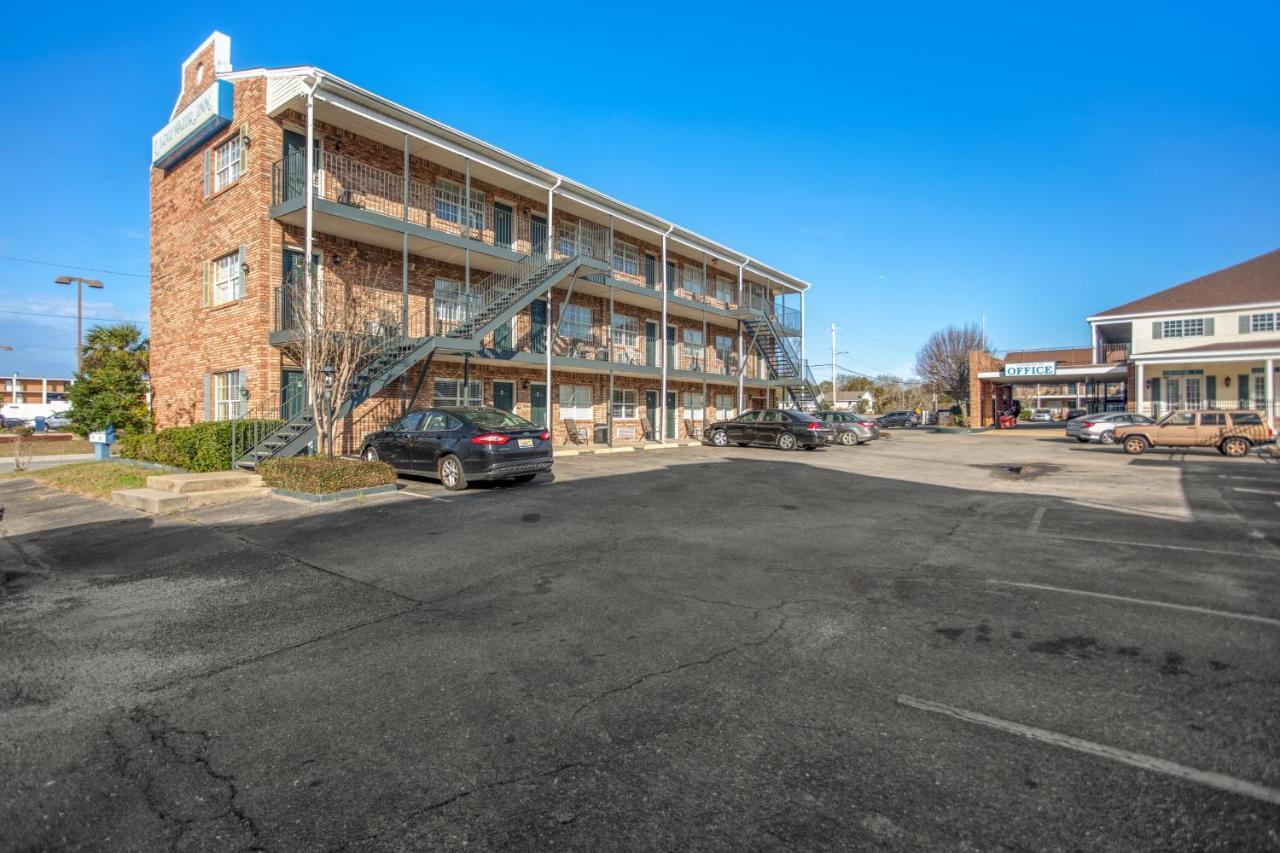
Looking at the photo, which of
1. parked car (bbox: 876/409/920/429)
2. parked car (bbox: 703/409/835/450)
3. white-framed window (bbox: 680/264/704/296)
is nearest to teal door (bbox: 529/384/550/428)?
parked car (bbox: 703/409/835/450)

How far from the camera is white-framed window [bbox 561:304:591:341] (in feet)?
74.4

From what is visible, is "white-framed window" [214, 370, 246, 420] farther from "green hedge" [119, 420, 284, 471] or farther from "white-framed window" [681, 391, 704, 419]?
"white-framed window" [681, 391, 704, 419]

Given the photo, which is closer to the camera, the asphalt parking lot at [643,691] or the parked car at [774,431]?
the asphalt parking lot at [643,691]

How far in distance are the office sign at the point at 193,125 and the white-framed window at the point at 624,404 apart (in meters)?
14.9

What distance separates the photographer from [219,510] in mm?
9547

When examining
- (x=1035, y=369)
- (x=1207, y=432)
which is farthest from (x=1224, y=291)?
(x=1207, y=432)

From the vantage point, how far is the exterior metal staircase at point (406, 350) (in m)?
13.0

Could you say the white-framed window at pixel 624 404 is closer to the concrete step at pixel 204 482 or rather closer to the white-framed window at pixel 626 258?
the white-framed window at pixel 626 258

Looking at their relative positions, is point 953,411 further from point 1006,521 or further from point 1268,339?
point 1006,521

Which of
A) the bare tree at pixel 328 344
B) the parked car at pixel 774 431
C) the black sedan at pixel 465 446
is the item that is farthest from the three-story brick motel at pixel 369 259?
the parked car at pixel 774 431

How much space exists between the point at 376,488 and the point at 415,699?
800cm

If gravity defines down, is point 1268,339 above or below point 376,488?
above

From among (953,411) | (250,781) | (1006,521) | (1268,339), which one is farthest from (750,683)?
(953,411)

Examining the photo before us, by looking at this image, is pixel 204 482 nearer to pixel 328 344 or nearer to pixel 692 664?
pixel 328 344
